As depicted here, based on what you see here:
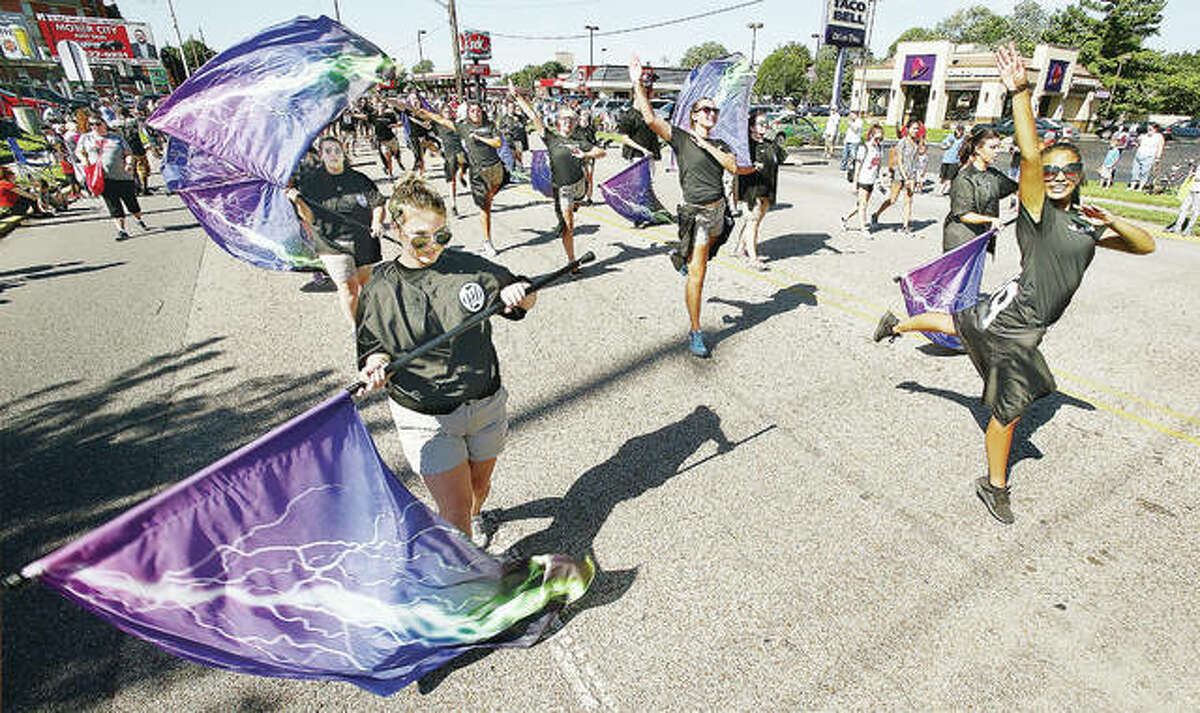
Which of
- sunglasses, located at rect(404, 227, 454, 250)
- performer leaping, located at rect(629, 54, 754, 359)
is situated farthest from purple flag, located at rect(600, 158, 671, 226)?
sunglasses, located at rect(404, 227, 454, 250)

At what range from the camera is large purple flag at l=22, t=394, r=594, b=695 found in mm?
1815

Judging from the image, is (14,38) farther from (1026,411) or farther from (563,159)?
(1026,411)

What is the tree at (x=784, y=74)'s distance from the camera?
3590 inches

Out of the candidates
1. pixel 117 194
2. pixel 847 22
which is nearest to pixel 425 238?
pixel 117 194

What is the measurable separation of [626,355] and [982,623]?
11.4 ft

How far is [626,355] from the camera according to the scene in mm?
5629

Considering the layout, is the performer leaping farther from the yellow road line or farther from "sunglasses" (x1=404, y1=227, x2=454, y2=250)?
"sunglasses" (x1=404, y1=227, x2=454, y2=250)

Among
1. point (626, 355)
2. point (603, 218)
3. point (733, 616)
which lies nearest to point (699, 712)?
point (733, 616)

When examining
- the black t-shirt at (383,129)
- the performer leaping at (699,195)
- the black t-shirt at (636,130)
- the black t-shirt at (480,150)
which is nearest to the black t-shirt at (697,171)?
the performer leaping at (699,195)

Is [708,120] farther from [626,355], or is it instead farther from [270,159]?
[270,159]

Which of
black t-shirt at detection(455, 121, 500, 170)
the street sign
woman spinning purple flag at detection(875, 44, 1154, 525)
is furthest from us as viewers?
the street sign

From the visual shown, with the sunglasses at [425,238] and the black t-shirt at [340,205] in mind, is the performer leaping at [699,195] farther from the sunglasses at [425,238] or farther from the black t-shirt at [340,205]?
the sunglasses at [425,238]

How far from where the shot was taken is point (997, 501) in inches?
136

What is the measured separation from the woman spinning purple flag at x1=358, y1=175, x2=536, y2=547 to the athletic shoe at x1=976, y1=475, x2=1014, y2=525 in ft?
9.76
